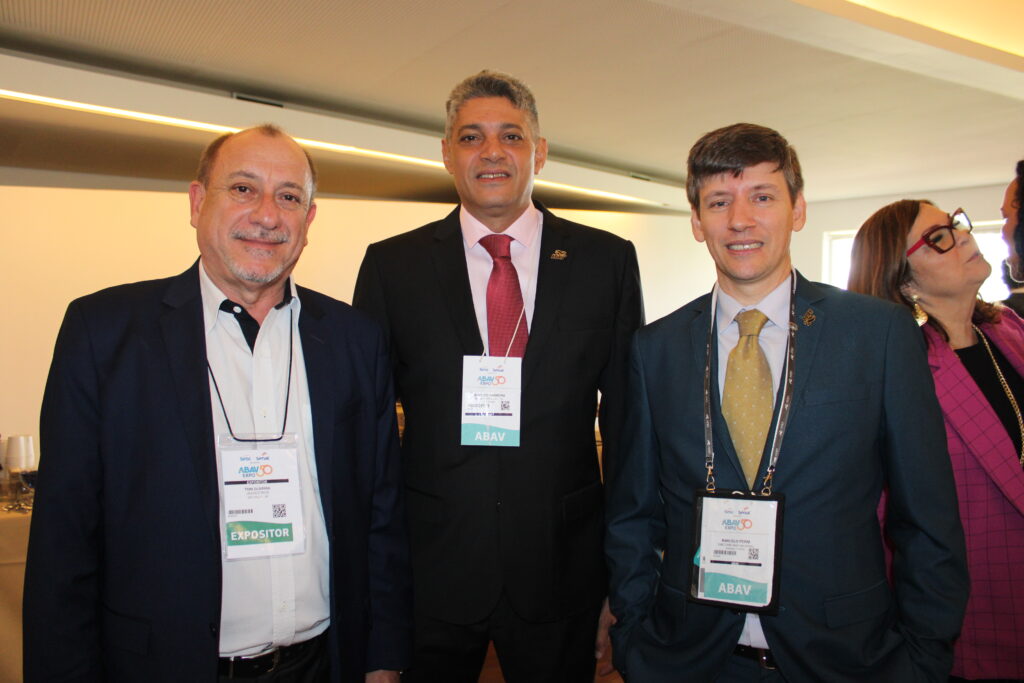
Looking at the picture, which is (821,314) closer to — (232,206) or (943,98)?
(232,206)

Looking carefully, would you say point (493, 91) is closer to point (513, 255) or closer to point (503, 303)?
point (513, 255)

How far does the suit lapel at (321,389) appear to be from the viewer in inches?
60.7

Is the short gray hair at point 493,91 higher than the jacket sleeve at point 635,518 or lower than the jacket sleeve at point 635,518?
higher

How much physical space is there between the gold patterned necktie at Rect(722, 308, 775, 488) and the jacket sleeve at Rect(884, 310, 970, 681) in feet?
0.80

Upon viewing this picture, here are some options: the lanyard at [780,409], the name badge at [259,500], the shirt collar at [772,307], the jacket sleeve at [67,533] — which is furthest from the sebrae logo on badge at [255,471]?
the shirt collar at [772,307]

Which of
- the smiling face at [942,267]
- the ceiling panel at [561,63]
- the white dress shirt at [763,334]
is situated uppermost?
the ceiling panel at [561,63]

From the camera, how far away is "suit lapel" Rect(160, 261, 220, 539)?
1.40 metres

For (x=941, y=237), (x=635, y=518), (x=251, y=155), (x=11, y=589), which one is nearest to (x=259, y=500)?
(x=251, y=155)

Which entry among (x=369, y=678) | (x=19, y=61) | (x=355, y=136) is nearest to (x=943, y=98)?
(x=355, y=136)

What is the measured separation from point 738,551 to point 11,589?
2972 mm

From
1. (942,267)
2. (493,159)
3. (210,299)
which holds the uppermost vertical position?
(493,159)

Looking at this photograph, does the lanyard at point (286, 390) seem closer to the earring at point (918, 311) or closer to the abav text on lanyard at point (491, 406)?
the abav text on lanyard at point (491, 406)

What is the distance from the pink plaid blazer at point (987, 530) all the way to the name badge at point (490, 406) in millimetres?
1178

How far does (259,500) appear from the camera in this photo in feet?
4.75
